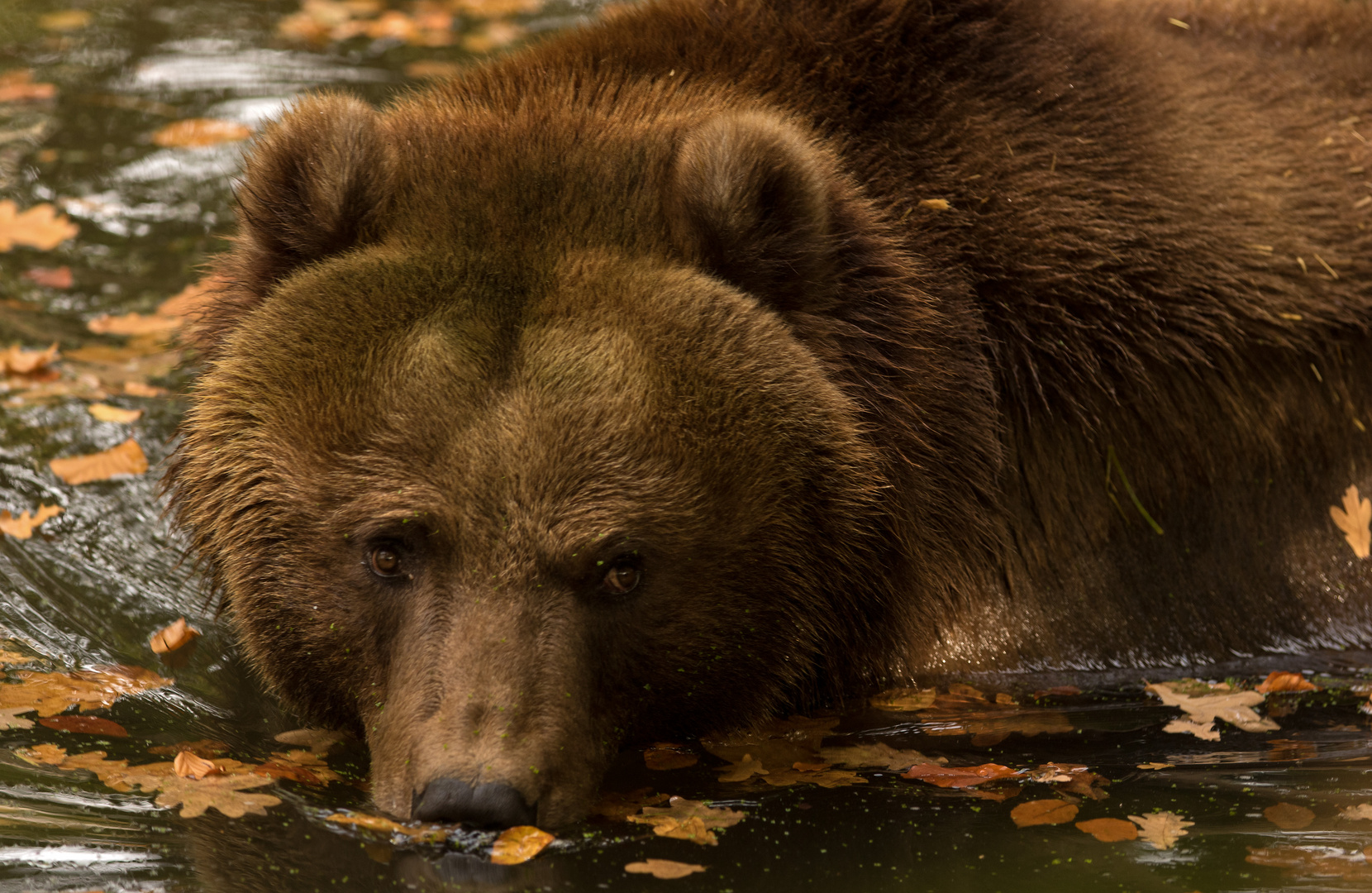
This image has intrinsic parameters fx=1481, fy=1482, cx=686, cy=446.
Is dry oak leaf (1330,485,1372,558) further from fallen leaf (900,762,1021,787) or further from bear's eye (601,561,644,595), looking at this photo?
bear's eye (601,561,644,595)

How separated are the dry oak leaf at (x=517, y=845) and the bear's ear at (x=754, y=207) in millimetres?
1868

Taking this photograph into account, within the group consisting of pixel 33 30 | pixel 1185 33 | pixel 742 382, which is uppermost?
pixel 33 30

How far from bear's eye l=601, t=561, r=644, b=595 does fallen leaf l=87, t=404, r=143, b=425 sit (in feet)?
11.7

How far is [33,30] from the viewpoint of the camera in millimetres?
12047

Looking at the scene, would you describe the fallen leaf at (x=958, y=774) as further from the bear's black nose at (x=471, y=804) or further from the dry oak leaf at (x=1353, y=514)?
the dry oak leaf at (x=1353, y=514)

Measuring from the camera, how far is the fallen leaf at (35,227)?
9094 millimetres

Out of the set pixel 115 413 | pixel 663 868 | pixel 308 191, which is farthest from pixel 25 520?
pixel 663 868

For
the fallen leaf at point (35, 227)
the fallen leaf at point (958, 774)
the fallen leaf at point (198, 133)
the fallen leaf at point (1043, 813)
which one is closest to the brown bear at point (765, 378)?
the fallen leaf at point (958, 774)

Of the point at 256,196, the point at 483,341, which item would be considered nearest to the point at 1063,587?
the point at 483,341

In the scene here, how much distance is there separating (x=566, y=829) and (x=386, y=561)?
0.97 m

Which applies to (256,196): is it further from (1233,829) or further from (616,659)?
(1233,829)

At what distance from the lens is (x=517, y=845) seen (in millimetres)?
4027

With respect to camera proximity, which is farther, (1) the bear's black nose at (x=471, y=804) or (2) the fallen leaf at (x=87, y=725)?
(2) the fallen leaf at (x=87, y=725)

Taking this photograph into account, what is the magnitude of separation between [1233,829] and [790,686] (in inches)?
59.0
